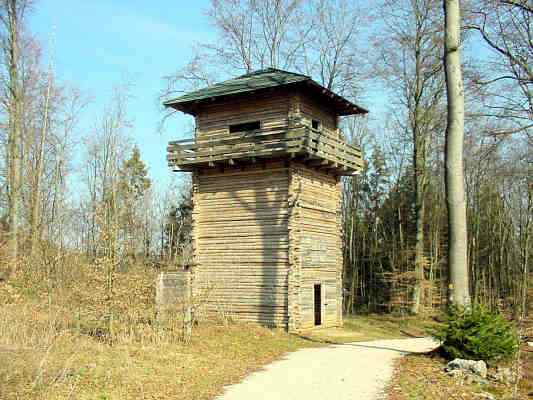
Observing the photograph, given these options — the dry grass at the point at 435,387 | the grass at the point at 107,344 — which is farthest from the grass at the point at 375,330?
the dry grass at the point at 435,387

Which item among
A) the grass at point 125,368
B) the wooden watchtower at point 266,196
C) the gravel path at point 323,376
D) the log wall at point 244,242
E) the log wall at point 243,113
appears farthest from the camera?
the log wall at point 243,113

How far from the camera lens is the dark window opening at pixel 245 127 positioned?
2152 cm

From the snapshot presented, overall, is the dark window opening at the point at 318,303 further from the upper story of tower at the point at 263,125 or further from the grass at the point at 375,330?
the upper story of tower at the point at 263,125

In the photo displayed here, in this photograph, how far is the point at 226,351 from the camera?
13.7 m

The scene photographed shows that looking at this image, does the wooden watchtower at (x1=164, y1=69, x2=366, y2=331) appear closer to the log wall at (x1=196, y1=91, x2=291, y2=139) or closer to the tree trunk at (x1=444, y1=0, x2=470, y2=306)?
the log wall at (x1=196, y1=91, x2=291, y2=139)

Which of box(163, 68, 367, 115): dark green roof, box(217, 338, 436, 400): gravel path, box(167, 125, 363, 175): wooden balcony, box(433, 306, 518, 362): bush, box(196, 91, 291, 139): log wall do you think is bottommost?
box(217, 338, 436, 400): gravel path

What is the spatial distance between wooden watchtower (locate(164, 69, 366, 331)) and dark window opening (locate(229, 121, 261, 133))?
43 mm

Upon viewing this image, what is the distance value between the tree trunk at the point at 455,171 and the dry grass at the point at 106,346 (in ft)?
16.9

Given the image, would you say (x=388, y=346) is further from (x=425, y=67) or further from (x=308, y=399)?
(x=425, y=67)

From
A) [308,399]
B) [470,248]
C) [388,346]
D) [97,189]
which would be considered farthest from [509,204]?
[308,399]

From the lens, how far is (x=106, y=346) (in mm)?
12445

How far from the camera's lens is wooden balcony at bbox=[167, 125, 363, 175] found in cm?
1892

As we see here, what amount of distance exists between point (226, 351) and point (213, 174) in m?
9.58

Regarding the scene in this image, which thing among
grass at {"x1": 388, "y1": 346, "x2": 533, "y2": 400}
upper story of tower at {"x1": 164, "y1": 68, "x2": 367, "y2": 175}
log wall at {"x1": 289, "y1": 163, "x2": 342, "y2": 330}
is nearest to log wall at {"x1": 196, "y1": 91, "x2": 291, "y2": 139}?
upper story of tower at {"x1": 164, "y1": 68, "x2": 367, "y2": 175}
